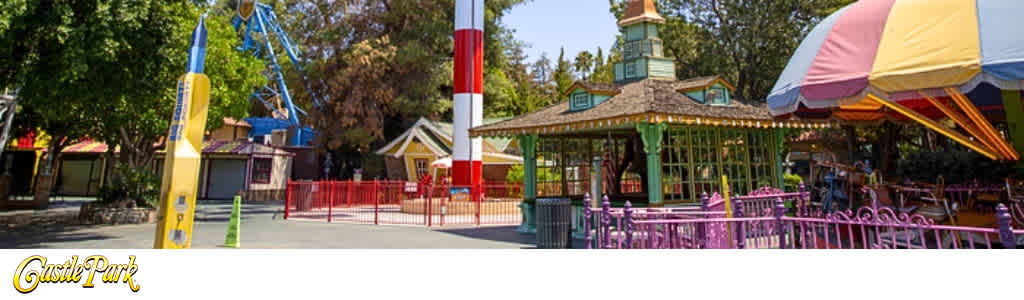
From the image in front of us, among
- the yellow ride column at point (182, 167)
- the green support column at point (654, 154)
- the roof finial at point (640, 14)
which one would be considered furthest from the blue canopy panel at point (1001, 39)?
the roof finial at point (640, 14)

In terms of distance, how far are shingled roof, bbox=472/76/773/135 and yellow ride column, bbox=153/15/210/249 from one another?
716cm

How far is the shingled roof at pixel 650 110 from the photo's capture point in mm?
10609

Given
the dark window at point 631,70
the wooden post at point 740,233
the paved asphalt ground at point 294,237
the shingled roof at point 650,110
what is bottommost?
the paved asphalt ground at point 294,237

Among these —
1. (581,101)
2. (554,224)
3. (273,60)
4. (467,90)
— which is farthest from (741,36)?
(273,60)

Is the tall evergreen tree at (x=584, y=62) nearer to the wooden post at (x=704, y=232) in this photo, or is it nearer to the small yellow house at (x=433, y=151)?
the small yellow house at (x=433, y=151)

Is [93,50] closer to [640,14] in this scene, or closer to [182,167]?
[182,167]

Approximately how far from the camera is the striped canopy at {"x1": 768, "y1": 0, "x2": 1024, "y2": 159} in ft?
19.0

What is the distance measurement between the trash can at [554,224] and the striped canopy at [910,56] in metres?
3.73

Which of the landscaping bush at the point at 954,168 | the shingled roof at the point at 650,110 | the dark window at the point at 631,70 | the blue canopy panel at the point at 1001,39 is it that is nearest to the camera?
the blue canopy panel at the point at 1001,39

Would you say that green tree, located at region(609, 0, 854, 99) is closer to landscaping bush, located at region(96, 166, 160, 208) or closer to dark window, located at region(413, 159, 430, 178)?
dark window, located at region(413, 159, 430, 178)

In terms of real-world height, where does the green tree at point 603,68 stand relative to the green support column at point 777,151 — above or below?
above

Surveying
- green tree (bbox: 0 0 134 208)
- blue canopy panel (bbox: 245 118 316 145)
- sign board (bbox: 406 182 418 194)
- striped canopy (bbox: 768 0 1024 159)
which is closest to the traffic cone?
green tree (bbox: 0 0 134 208)
